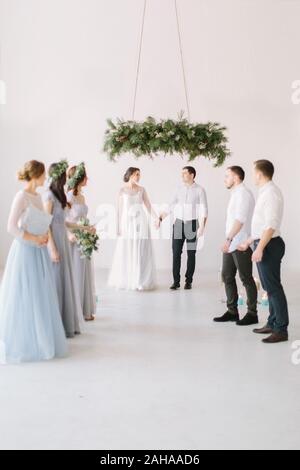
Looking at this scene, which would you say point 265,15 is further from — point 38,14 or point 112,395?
point 112,395

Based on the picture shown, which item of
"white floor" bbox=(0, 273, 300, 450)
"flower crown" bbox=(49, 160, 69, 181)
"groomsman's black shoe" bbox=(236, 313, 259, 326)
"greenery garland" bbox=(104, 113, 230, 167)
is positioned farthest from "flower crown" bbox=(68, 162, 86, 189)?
"groomsman's black shoe" bbox=(236, 313, 259, 326)

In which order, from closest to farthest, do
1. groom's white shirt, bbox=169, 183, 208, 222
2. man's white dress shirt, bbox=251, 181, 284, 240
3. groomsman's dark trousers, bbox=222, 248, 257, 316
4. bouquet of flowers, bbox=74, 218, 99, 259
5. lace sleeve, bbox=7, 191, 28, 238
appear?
lace sleeve, bbox=7, 191, 28, 238, man's white dress shirt, bbox=251, 181, 284, 240, bouquet of flowers, bbox=74, 218, 99, 259, groomsman's dark trousers, bbox=222, 248, 257, 316, groom's white shirt, bbox=169, 183, 208, 222

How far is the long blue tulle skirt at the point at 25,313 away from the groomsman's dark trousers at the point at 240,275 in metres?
2.17

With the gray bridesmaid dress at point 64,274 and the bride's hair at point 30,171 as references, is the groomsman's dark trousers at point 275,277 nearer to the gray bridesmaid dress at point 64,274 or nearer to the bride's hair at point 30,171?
the gray bridesmaid dress at point 64,274

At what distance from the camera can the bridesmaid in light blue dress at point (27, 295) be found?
472cm

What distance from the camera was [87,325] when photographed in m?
6.11

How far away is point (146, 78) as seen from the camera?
10.7 metres

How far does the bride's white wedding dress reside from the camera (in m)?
8.46

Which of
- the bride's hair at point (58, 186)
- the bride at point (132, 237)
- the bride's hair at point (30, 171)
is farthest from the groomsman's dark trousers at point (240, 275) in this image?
the bride's hair at point (30, 171)

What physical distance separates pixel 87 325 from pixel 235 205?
6.33 ft

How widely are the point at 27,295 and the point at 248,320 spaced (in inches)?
96.5

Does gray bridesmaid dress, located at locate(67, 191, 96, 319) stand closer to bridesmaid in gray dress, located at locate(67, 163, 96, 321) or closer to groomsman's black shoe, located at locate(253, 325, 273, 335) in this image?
bridesmaid in gray dress, located at locate(67, 163, 96, 321)

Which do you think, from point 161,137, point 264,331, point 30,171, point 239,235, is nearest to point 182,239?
point 239,235
